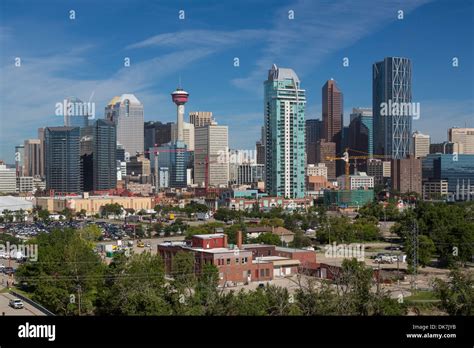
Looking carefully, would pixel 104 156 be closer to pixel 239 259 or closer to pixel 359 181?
pixel 359 181

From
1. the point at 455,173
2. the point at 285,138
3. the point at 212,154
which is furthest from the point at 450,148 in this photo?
the point at 212,154

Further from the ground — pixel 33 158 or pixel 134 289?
pixel 33 158

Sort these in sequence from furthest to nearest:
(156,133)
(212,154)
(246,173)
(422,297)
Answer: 1. (156,133)
2. (212,154)
3. (246,173)
4. (422,297)

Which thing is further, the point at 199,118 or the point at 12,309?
the point at 199,118

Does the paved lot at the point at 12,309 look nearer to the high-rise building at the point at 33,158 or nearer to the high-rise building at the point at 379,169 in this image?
the high-rise building at the point at 379,169

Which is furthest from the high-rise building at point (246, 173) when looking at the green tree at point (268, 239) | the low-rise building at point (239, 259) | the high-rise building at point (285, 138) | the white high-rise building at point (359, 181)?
the low-rise building at point (239, 259)
